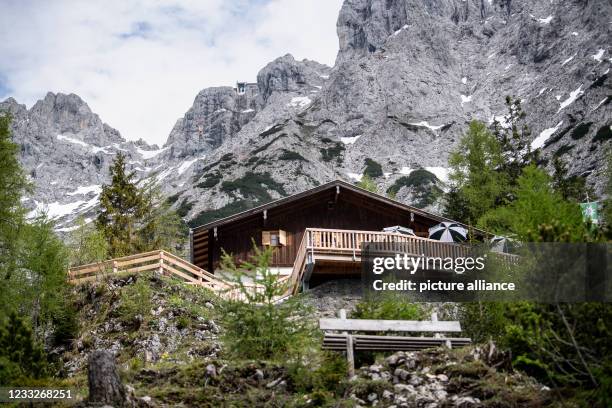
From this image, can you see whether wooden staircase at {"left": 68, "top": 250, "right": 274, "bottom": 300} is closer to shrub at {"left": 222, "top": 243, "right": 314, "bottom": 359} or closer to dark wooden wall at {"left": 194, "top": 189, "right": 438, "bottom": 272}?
dark wooden wall at {"left": 194, "top": 189, "right": 438, "bottom": 272}

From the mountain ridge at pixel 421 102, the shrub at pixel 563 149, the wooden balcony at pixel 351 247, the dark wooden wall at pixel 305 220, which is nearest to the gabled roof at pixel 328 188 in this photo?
the dark wooden wall at pixel 305 220

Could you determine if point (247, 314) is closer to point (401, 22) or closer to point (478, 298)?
point (478, 298)

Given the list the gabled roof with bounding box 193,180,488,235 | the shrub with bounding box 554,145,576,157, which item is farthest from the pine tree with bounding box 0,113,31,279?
the shrub with bounding box 554,145,576,157

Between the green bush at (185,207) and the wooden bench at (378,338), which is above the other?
the green bush at (185,207)

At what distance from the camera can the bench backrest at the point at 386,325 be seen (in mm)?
11844

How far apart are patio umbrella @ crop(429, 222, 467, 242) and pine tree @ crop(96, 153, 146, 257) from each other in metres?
17.4

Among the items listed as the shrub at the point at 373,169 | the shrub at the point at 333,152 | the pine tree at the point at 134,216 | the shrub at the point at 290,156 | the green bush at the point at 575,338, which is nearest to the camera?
the green bush at the point at 575,338

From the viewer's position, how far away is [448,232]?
79.6 feet

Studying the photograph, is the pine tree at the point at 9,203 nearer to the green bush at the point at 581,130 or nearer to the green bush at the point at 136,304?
the green bush at the point at 136,304

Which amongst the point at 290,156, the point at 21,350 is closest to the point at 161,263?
the point at 21,350

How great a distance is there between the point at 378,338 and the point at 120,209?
94.1 feet

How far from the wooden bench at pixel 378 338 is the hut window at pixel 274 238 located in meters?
14.8

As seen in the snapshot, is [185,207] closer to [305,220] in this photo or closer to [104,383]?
[305,220]

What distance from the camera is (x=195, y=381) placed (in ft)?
37.7
